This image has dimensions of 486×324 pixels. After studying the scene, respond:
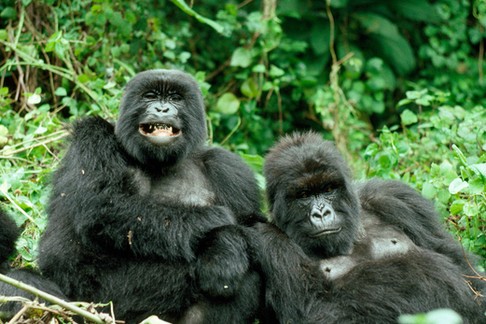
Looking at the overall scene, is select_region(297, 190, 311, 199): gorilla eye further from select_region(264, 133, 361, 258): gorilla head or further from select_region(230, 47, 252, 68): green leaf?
select_region(230, 47, 252, 68): green leaf

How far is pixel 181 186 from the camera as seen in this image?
5344 millimetres

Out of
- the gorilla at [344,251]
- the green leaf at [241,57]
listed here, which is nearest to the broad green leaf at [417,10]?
the green leaf at [241,57]

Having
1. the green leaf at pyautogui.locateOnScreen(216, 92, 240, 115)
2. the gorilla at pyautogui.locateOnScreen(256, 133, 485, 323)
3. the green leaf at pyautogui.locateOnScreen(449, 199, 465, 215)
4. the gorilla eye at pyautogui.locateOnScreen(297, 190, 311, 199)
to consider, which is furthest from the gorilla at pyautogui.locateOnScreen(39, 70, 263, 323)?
the green leaf at pyautogui.locateOnScreen(216, 92, 240, 115)

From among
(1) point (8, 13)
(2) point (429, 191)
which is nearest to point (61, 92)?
(1) point (8, 13)

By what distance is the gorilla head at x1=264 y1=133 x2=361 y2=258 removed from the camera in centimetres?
506

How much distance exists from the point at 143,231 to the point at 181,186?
56 cm

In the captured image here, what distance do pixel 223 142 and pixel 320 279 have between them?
9.78ft

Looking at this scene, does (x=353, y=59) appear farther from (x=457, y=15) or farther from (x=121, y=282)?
(x=121, y=282)

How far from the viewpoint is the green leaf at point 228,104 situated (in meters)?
8.18

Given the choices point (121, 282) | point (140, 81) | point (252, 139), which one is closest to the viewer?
point (121, 282)

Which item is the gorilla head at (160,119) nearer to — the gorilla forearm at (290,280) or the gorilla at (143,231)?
the gorilla at (143,231)

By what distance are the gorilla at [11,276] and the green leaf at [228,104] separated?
3.39 m

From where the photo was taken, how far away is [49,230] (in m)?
5.13

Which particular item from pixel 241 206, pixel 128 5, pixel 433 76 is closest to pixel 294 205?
pixel 241 206
